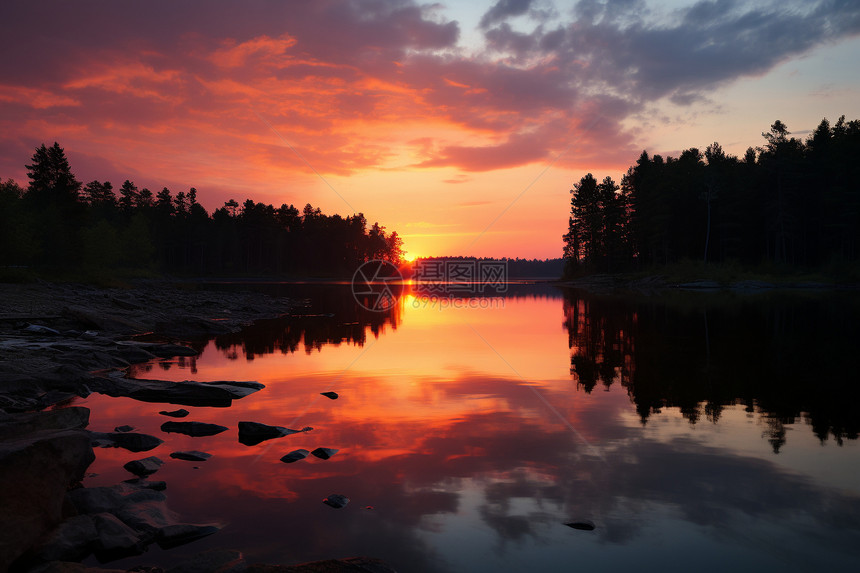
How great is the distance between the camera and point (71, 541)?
6258 mm

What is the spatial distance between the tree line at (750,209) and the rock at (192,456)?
3848 inches

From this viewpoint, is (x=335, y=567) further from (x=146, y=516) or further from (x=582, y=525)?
(x=582, y=525)

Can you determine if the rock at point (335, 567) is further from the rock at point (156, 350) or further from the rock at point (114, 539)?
the rock at point (156, 350)

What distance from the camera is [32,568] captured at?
5707mm

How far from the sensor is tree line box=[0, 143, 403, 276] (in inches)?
2788

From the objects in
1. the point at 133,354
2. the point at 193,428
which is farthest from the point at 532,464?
the point at 133,354

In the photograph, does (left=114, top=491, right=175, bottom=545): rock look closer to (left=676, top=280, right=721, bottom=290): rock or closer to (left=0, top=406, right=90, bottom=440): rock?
A: (left=0, top=406, right=90, bottom=440): rock

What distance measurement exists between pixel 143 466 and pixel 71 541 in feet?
9.43

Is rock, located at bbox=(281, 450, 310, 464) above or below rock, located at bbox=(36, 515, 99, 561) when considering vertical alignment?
below

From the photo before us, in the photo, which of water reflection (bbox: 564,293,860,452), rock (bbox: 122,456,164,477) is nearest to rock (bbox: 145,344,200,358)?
rock (bbox: 122,456,164,477)

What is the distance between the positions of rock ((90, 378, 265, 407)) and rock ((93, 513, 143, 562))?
7351 mm

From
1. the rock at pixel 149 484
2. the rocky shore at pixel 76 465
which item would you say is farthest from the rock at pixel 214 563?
the rock at pixel 149 484

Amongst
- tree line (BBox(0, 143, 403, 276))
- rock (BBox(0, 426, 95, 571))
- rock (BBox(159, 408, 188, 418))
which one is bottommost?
rock (BBox(159, 408, 188, 418))

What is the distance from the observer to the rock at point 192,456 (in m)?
9.73
